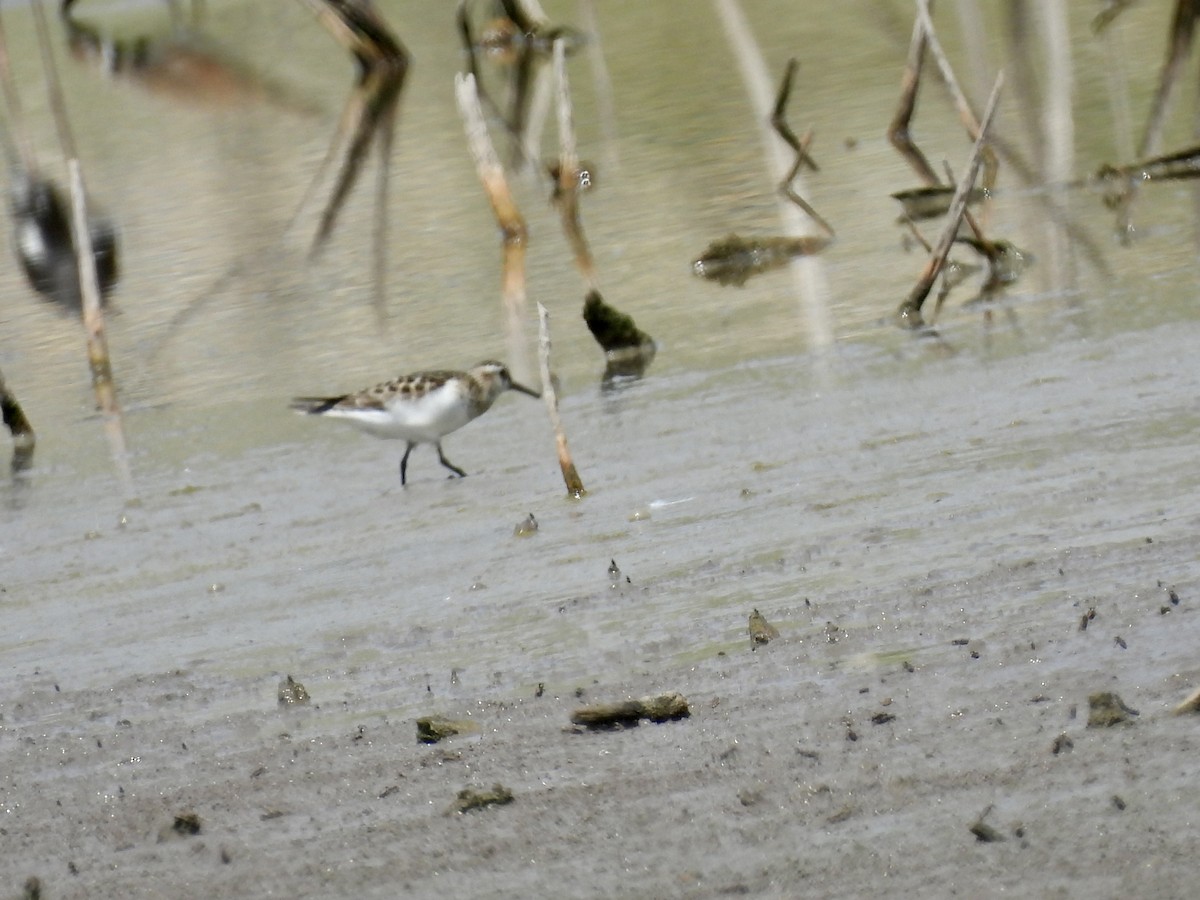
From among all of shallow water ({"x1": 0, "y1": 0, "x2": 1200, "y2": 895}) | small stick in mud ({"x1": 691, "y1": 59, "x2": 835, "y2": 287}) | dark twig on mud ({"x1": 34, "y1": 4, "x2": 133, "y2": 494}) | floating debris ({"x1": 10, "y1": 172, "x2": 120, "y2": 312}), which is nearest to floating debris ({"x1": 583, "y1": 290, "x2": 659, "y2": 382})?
shallow water ({"x1": 0, "y1": 0, "x2": 1200, "y2": 895})

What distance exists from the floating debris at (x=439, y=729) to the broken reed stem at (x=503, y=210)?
6.16 m

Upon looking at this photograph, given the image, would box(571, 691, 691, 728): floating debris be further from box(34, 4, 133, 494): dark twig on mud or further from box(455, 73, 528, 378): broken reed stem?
box(455, 73, 528, 378): broken reed stem

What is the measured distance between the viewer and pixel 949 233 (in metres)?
9.48

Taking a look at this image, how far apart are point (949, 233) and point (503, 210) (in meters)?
5.01

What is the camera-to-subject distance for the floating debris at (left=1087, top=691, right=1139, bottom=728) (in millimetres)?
4574

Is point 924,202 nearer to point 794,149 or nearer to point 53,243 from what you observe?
point 794,149

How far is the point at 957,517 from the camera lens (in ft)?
21.9

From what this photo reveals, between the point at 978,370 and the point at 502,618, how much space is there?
3.27 meters

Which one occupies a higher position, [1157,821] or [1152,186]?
[1152,186]

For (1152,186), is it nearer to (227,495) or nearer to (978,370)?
(978,370)

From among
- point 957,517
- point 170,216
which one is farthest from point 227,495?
point 170,216

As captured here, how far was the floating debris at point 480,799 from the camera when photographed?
15.7ft

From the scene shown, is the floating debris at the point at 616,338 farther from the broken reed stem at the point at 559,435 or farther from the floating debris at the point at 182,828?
the floating debris at the point at 182,828

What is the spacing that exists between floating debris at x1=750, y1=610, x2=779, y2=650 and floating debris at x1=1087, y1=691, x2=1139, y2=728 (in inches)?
46.8
